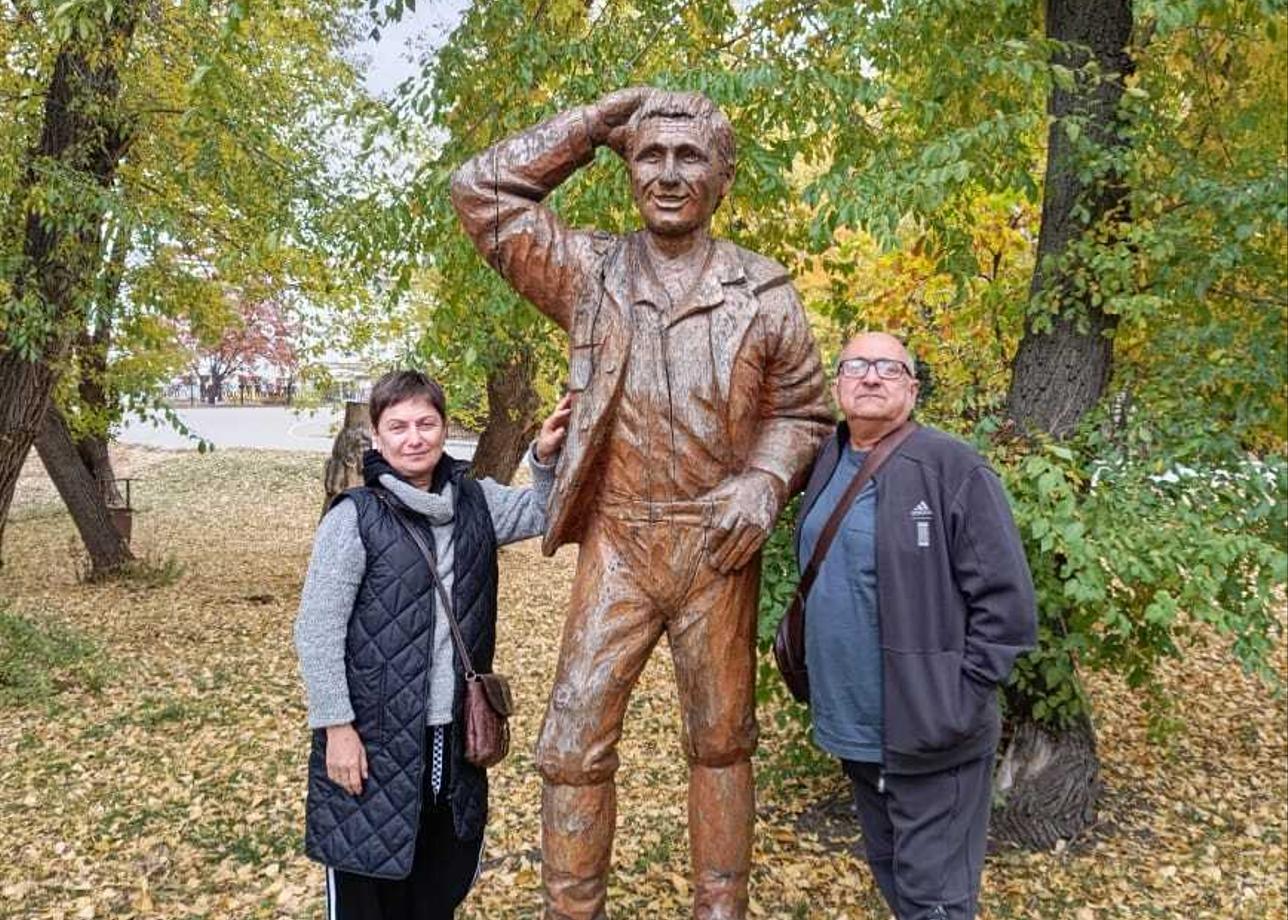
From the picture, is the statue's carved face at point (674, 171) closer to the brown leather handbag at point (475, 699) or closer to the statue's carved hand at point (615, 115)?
the statue's carved hand at point (615, 115)

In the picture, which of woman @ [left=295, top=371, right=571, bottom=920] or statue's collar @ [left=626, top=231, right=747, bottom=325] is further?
statue's collar @ [left=626, top=231, right=747, bottom=325]

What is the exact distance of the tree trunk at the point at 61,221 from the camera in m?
5.85

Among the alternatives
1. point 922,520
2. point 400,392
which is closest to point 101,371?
point 400,392

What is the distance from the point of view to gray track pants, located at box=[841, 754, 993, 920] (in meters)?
2.50

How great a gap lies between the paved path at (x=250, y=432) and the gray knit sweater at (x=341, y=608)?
17.0 m

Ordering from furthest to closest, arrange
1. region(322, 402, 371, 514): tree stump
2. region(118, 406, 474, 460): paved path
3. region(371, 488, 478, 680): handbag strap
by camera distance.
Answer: region(118, 406, 474, 460): paved path < region(322, 402, 371, 514): tree stump < region(371, 488, 478, 680): handbag strap

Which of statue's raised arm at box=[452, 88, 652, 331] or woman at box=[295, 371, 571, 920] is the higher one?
statue's raised arm at box=[452, 88, 652, 331]

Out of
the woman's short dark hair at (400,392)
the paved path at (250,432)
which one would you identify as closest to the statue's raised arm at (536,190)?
the woman's short dark hair at (400,392)

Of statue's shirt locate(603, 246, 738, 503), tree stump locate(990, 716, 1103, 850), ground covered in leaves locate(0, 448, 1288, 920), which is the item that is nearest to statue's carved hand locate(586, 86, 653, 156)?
statue's shirt locate(603, 246, 738, 503)

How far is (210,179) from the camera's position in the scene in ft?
21.7

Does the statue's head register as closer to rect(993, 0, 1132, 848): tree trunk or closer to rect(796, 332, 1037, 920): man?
rect(796, 332, 1037, 920): man

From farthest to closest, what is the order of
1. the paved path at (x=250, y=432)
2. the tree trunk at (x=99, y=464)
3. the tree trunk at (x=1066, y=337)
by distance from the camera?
the paved path at (x=250, y=432), the tree trunk at (x=99, y=464), the tree trunk at (x=1066, y=337)

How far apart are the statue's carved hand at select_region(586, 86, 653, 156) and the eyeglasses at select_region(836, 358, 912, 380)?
804 millimetres

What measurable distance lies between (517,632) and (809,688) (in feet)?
20.1
